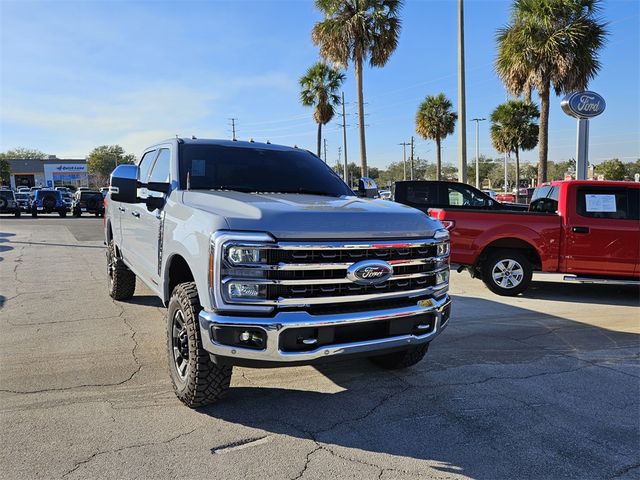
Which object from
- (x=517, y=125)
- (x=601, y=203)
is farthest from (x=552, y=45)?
(x=517, y=125)

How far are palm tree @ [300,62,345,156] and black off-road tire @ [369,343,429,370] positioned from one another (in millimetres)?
30655

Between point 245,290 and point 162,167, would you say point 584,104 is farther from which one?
point 245,290

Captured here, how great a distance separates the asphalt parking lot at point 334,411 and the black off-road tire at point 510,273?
6.21 ft

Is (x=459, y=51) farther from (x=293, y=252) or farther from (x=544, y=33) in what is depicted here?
(x=293, y=252)

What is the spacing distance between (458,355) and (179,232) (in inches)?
119

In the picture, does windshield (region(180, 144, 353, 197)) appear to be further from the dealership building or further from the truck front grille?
the dealership building

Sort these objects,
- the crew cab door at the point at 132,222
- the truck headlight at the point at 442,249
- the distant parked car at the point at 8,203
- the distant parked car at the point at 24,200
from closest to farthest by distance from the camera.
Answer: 1. the truck headlight at the point at 442,249
2. the crew cab door at the point at 132,222
3. the distant parked car at the point at 8,203
4. the distant parked car at the point at 24,200

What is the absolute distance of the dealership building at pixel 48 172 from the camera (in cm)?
7838

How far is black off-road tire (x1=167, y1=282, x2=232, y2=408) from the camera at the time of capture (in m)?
3.45

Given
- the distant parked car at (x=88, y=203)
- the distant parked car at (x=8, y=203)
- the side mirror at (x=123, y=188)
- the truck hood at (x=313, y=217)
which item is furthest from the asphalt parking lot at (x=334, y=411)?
the distant parked car at (x=8, y=203)

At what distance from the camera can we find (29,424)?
3.46m

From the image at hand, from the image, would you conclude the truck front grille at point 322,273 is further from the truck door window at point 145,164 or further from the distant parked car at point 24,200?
the distant parked car at point 24,200

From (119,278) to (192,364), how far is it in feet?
13.3

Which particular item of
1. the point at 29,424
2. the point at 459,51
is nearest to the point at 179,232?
the point at 29,424
